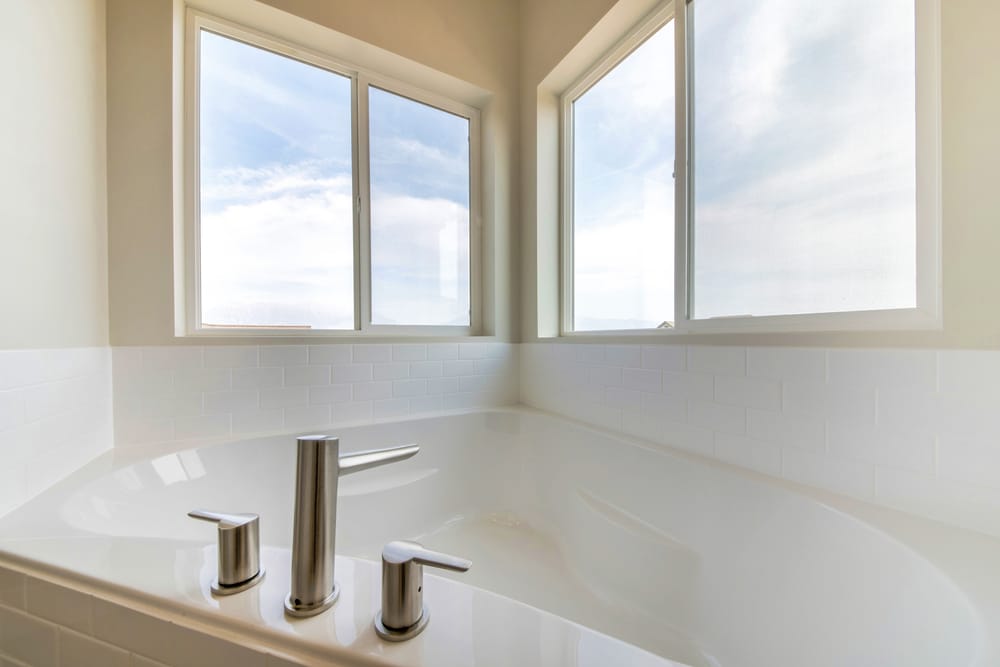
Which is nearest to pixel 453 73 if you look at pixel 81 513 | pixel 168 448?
pixel 168 448

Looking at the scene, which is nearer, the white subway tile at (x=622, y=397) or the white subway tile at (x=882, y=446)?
the white subway tile at (x=882, y=446)

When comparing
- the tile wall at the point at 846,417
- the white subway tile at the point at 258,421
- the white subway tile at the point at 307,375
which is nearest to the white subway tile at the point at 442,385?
the white subway tile at the point at 307,375

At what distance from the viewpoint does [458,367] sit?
5.74 ft

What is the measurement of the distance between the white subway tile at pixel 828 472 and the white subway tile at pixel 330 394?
1454mm

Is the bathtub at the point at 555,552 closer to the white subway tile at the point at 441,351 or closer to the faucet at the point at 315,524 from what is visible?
A: the faucet at the point at 315,524

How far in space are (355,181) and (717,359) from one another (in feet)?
5.32

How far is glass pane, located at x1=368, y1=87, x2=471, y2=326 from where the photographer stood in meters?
1.74

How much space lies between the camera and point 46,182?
2.97 feet

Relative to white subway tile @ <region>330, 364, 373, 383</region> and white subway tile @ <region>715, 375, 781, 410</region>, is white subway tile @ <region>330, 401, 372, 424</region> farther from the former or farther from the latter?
white subway tile @ <region>715, 375, 781, 410</region>

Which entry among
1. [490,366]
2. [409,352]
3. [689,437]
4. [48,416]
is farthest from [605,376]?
[48,416]

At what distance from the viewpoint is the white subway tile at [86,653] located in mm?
490

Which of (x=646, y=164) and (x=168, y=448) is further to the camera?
(x=646, y=164)

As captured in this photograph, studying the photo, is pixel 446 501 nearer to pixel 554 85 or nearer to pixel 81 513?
pixel 81 513

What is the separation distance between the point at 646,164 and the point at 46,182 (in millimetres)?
1806
